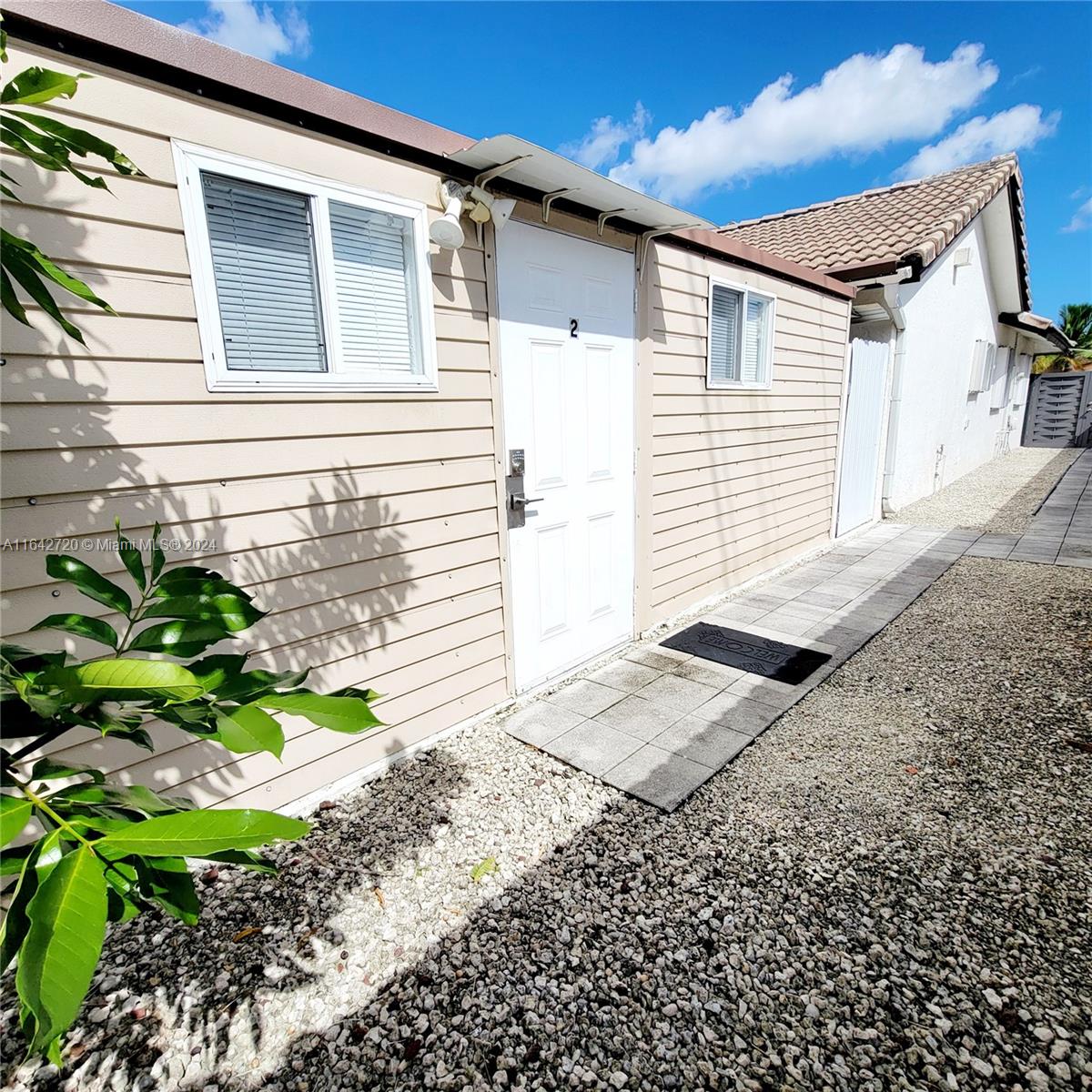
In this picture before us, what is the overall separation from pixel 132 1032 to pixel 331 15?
13.8 ft

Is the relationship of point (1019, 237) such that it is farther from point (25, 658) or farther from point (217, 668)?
point (25, 658)

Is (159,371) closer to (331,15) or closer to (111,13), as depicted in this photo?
(111,13)

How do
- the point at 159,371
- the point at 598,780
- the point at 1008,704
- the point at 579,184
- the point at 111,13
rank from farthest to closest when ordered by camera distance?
the point at 1008,704
the point at 579,184
the point at 598,780
the point at 159,371
the point at 111,13

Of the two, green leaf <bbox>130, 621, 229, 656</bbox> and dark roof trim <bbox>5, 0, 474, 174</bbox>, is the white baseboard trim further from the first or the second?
dark roof trim <bbox>5, 0, 474, 174</bbox>

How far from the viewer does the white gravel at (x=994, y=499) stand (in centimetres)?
750

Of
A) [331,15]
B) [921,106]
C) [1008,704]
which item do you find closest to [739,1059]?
[1008,704]

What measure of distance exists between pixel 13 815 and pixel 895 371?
9.22 m

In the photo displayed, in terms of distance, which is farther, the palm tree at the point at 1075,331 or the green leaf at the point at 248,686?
the palm tree at the point at 1075,331

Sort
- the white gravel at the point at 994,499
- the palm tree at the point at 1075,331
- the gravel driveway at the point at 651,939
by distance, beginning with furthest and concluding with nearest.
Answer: the palm tree at the point at 1075,331 < the white gravel at the point at 994,499 < the gravel driveway at the point at 651,939

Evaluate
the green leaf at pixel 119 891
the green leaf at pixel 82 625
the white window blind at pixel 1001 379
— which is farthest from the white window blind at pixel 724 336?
the white window blind at pixel 1001 379

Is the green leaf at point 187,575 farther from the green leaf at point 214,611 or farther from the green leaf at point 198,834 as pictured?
A: the green leaf at point 198,834

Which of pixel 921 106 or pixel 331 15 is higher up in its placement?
pixel 921 106

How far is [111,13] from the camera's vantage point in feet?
5.66

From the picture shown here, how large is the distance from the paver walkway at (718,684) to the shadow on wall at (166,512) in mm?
1237
